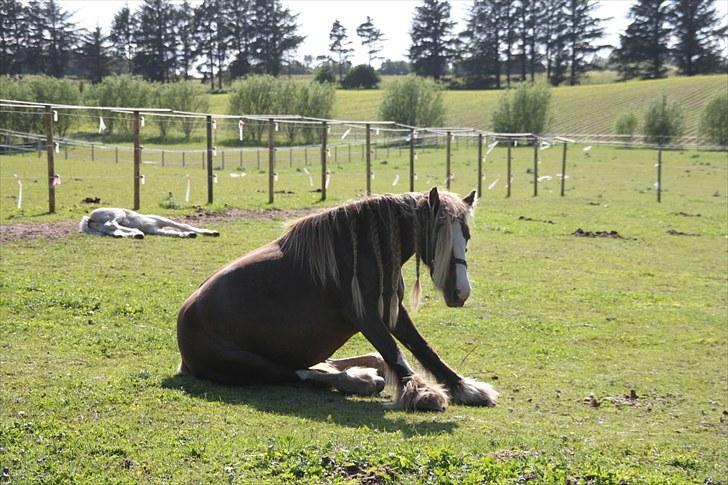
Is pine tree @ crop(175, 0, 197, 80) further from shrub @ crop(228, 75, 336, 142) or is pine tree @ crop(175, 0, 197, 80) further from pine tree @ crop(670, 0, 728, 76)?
pine tree @ crop(670, 0, 728, 76)

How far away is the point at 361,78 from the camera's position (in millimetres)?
135625

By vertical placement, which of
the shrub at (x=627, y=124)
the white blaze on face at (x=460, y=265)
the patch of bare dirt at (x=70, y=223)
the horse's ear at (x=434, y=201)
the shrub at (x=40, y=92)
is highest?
the shrub at (x=40, y=92)

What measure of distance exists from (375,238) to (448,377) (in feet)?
4.64

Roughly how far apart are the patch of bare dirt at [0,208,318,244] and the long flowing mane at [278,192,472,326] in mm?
9384

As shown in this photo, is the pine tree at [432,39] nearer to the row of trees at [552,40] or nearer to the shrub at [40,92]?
the row of trees at [552,40]

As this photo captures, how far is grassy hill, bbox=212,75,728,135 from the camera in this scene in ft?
Result: 279

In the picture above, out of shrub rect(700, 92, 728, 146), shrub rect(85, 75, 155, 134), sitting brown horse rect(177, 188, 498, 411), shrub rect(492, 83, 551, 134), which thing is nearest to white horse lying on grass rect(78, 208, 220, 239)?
sitting brown horse rect(177, 188, 498, 411)

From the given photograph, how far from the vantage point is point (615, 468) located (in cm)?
542

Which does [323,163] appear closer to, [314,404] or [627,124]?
[314,404]

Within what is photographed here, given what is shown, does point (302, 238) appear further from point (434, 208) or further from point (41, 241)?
point (41, 241)

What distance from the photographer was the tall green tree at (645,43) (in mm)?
112125

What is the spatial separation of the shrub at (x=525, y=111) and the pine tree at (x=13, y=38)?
5792 cm

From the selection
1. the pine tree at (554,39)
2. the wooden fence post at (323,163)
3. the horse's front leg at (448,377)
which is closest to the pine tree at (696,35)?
the pine tree at (554,39)

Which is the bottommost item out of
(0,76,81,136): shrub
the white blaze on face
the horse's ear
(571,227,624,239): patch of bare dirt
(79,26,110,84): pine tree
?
(571,227,624,239): patch of bare dirt
